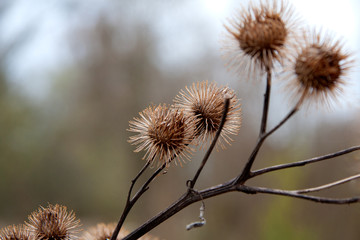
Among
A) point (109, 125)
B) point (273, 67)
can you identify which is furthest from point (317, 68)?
point (109, 125)

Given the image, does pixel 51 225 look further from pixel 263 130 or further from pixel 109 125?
pixel 109 125

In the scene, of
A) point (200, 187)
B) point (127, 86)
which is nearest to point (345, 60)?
point (200, 187)

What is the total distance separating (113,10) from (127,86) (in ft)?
4.99

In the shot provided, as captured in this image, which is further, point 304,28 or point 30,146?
point 30,146

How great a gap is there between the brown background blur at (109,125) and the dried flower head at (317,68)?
4.04m

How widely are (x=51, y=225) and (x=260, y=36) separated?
1.98 feet

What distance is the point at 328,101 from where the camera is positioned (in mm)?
663

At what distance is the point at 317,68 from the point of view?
1.99 feet

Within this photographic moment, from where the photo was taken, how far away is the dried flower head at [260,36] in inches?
24.8

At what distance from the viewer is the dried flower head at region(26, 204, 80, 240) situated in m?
0.77

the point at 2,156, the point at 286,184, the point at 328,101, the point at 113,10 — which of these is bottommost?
the point at 328,101

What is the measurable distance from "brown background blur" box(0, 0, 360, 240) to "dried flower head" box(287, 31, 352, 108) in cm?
404

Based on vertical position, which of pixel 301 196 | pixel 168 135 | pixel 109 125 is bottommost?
pixel 301 196

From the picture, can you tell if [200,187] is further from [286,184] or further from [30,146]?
[30,146]
